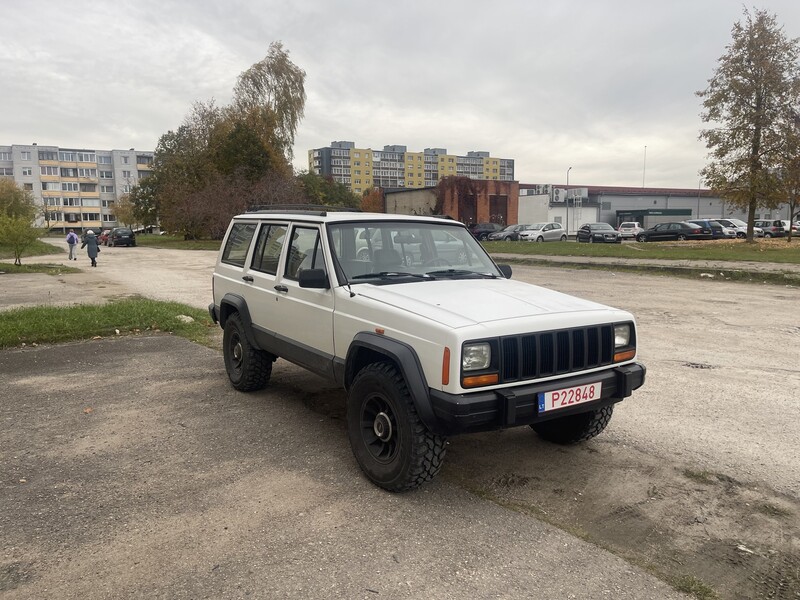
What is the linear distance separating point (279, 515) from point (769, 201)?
107 ft

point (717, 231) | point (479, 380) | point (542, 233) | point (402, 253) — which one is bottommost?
point (479, 380)

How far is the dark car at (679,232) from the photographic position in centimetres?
3841

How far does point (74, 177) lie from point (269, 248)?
127098mm

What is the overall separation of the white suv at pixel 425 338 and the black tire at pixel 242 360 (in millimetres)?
338

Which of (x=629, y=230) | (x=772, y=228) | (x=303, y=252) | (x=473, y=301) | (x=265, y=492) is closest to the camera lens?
(x=265, y=492)

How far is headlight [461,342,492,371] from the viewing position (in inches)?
131

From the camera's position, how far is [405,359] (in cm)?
355

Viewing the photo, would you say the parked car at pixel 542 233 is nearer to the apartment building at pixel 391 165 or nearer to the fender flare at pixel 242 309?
the fender flare at pixel 242 309

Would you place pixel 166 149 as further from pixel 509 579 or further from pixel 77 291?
pixel 509 579

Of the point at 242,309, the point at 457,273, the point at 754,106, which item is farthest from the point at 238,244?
the point at 754,106

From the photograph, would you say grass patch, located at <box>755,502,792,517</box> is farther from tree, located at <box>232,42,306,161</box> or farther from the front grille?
tree, located at <box>232,42,306,161</box>

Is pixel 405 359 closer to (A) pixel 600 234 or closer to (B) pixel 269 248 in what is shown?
(B) pixel 269 248

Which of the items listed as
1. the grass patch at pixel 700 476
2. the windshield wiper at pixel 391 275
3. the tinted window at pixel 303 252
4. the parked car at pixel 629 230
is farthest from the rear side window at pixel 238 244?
the parked car at pixel 629 230

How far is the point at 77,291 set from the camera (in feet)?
50.1
